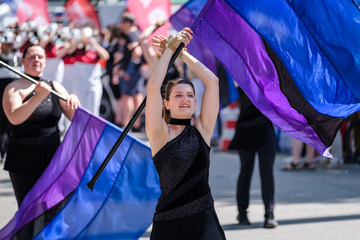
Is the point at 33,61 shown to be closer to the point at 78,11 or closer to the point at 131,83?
the point at 131,83

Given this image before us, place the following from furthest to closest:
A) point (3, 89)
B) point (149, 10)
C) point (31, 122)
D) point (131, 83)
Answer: point (131, 83)
point (149, 10)
point (3, 89)
point (31, 122)

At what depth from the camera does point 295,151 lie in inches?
331

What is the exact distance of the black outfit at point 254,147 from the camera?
17.1 ft

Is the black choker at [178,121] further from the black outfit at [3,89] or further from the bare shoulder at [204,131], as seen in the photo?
the black outfit at [3,89]

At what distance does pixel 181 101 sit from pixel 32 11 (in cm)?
896

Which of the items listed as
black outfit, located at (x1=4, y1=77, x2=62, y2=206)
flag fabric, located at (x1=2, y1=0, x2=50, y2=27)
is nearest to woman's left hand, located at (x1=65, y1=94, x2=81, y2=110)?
black outfit, located at (x1=4, y1=77, x2=62, y2=206)

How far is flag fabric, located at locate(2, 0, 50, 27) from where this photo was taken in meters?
10.8

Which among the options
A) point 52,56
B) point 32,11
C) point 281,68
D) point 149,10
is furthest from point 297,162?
point 32,11

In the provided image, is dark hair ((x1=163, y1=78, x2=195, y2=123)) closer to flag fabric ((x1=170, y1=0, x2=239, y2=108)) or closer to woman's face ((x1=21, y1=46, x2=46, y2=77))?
woman's face ((x1=21, y1=46, x2=46, y2=77))

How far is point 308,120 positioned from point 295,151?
494cm

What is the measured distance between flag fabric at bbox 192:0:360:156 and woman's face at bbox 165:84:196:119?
65 cm

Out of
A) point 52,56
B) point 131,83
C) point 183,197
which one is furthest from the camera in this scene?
point 131,83

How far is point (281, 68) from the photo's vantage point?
3.61m

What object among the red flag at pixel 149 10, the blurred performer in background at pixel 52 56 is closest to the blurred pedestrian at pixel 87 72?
the blurred performer in background at pixel 52 56
